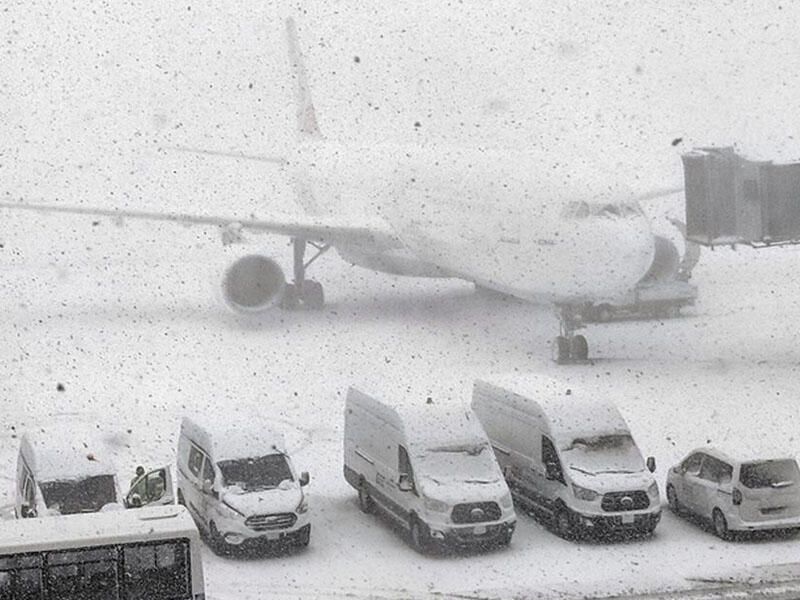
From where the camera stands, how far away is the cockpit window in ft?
86.6

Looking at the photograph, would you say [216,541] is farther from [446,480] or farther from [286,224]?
[286,224]

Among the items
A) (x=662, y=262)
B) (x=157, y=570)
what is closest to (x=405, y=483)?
(x=157, y=570)

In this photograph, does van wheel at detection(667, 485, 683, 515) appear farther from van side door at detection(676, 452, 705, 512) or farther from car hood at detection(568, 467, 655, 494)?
car hood at detection(568, 467, 655, 494)

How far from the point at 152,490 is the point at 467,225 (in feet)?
44.0

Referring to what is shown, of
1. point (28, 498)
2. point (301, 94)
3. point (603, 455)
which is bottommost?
point (603, 455)

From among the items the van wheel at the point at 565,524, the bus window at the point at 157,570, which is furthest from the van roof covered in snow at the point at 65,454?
the van wheel at the point at 565,524

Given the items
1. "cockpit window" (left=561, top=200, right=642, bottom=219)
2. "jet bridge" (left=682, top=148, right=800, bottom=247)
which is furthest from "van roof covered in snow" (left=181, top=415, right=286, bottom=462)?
"jet bridge" (left=682, top=148, right=800, bottom=247)

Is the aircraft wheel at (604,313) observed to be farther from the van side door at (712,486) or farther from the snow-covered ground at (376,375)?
the van side door at (712,486)

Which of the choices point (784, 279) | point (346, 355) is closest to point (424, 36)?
point (784, 279)

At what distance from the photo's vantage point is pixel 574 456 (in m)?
18.2

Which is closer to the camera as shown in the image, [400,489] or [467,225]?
[400,489]

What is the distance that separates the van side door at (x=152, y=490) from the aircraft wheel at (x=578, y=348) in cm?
1175

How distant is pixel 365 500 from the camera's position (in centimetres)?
1909

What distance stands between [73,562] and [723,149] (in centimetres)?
1865
